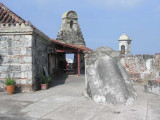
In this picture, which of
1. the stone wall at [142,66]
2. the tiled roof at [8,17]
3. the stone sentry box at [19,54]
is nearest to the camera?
the stone sentry box at [19,54]

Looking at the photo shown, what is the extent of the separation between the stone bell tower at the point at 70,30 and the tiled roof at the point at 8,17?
10.4 m

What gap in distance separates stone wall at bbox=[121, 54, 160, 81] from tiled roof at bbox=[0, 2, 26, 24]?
5810 millimetres

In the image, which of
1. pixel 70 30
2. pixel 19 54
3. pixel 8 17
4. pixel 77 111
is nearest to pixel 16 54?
pixel 19 54

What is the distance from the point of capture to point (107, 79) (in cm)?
673

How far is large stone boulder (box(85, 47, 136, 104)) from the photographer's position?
618 centimetres

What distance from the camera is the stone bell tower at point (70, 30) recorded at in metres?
21.7

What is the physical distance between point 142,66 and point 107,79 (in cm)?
435

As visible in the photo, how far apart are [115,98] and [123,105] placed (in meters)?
0.30

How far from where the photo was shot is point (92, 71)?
741cm

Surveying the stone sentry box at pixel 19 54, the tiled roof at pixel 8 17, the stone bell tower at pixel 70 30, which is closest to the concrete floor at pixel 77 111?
the stone sentry box at pixel 19 54

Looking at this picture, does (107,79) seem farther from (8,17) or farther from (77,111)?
(8,17)

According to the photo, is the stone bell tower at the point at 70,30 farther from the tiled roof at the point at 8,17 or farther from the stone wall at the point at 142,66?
the stone wall at the point at 142,66

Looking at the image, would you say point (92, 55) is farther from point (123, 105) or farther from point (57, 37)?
point (57, 37)

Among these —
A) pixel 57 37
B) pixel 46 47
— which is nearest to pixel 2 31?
pixel 46 47
